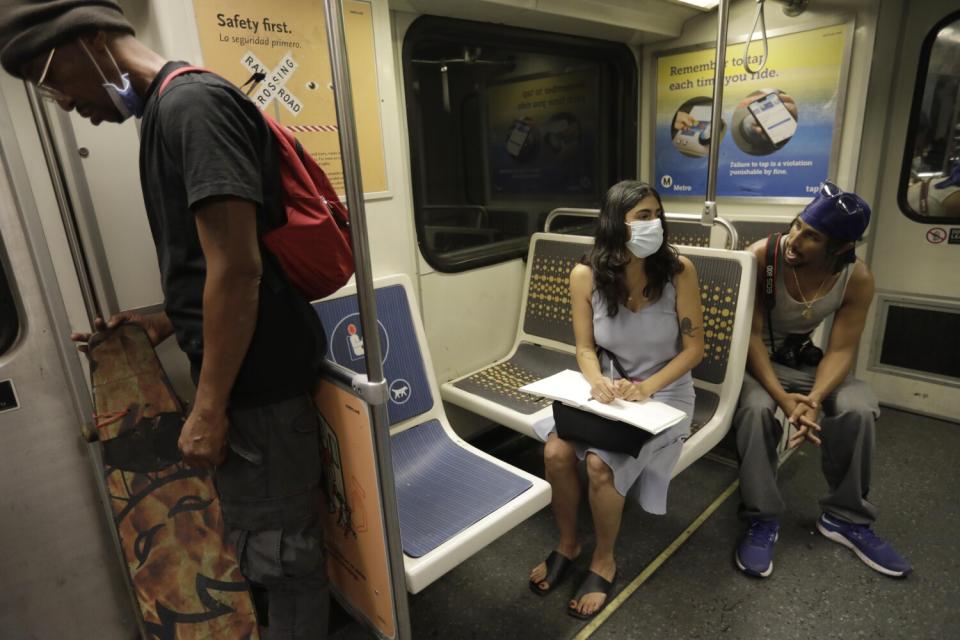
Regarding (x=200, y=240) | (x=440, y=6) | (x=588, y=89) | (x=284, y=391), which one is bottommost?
(x=284, y=391)

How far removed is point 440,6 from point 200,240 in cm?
192

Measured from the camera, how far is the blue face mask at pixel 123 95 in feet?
4.12

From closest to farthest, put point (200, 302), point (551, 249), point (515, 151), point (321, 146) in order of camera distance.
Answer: point (200, 302)
point (321, 146)
point (551, 249)
point (515, 151)

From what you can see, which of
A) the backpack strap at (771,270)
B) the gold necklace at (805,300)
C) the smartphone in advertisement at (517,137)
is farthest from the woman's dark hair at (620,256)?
the smartphone in advertisement at (517,137)

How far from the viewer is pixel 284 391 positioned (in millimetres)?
1459

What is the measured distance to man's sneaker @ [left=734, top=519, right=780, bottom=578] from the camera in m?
2.36

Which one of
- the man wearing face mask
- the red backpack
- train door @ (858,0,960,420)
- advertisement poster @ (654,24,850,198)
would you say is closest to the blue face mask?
the man wearing face mask

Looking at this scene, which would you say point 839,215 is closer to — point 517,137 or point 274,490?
point 517,137

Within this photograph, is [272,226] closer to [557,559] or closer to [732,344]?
[557,559]

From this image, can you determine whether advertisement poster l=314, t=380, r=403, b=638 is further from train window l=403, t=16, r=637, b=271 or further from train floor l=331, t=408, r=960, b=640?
train window l=403, t=16, r=637, b=271

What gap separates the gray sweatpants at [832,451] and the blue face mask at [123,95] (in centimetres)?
251

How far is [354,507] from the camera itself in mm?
1612

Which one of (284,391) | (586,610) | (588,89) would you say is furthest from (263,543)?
(588,89)

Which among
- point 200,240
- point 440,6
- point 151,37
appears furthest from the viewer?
point 440,6
